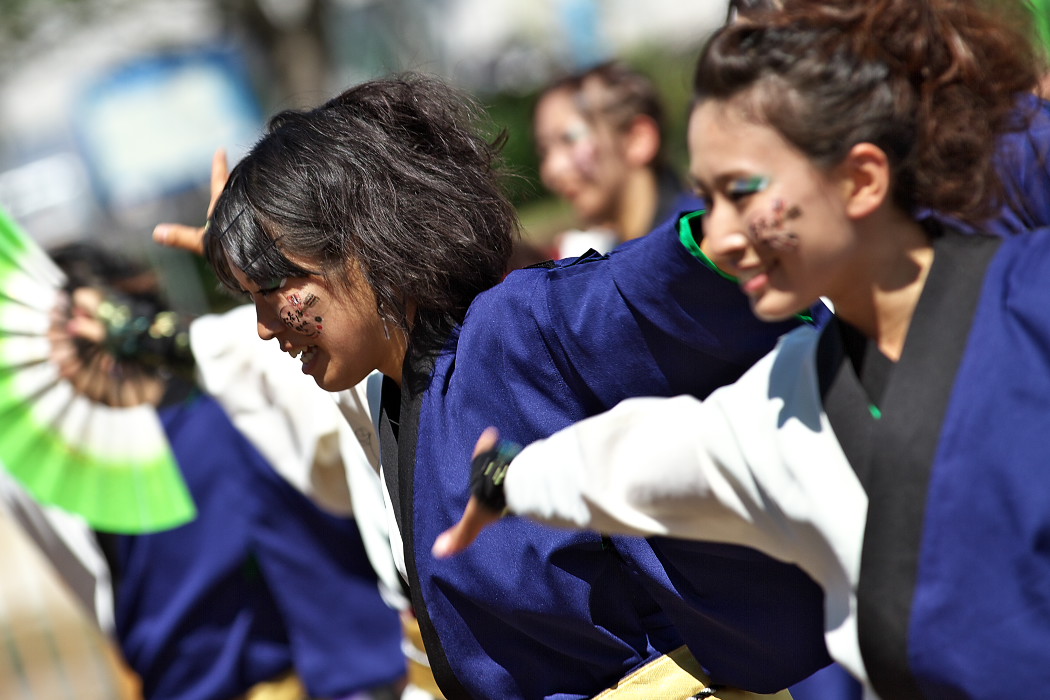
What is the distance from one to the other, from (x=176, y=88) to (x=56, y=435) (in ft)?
19.9

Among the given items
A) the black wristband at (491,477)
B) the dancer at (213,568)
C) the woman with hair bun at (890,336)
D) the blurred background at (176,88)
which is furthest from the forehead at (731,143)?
the blurred background at (176,88)

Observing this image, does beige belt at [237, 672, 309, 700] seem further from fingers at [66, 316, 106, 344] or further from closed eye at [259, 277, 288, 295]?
closed eye at [259, 277, 288, 295]

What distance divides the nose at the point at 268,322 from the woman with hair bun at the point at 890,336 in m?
0.75

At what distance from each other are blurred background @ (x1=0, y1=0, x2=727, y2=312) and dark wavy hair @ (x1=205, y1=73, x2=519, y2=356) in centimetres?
514

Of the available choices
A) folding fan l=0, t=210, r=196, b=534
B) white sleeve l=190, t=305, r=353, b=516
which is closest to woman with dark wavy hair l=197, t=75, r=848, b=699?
white sleeve l=190, t=305, r=353, b=516

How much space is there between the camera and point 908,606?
126 centimetres

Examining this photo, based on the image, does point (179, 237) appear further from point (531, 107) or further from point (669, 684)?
point (531, 107)

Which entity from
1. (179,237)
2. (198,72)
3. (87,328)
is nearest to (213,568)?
(87,328)

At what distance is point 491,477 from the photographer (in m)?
1.51

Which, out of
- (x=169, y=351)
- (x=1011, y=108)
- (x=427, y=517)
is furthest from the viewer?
(x=169, y=351)

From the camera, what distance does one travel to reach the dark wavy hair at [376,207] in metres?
1.82

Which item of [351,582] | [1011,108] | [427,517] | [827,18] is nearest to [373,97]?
[427,517]

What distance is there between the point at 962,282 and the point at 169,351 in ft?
6.88

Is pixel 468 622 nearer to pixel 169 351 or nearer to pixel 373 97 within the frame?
pixel 373 97
